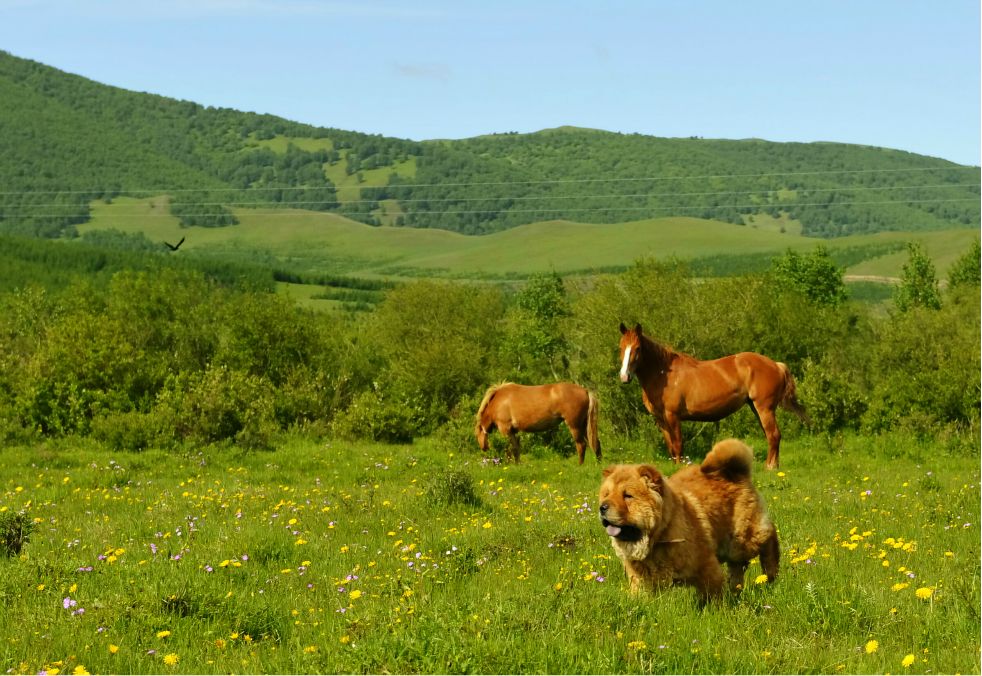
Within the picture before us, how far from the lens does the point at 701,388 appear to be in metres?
19.7

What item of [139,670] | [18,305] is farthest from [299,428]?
[18,305]

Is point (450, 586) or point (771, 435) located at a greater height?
point (450, 586)

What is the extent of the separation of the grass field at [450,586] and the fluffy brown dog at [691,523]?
0.21m

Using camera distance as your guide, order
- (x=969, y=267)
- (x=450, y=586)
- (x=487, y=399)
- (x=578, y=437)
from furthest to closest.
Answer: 1. (x=969, y=267)
2. (x=487, y=399)
3. (x=578, y=437)
4. (x=450, y=586)

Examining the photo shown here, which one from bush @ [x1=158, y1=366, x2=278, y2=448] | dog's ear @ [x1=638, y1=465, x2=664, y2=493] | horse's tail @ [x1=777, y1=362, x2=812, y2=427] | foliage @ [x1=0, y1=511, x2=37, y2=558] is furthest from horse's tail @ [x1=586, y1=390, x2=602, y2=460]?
dog's ear @ [x1=638, y1=465, x2=664, y2=493]

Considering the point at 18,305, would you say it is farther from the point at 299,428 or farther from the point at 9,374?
the point at 299,428

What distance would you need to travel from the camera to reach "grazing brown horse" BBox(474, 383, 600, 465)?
20938 mm

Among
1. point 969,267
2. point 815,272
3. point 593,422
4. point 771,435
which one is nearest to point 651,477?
point 771,435

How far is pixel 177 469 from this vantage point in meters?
19.8

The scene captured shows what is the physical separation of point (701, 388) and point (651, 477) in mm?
12990

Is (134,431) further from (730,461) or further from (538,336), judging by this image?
(538,336)

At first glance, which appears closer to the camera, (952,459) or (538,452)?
(952,459)

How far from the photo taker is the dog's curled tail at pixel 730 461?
7.99 meters

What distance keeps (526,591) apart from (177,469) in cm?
1369
